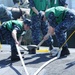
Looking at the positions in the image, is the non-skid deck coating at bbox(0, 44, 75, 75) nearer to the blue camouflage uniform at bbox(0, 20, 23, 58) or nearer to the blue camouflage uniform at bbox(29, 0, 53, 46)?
the blue camouflage uniform at bbox(0, 20, 23, 58)

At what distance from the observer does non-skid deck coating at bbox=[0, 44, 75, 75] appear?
14.9 feet

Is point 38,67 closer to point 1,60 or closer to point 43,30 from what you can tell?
point 1,60

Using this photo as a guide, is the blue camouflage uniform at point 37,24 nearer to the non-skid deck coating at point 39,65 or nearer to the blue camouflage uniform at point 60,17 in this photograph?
the non-skid deck coating at point 39,65

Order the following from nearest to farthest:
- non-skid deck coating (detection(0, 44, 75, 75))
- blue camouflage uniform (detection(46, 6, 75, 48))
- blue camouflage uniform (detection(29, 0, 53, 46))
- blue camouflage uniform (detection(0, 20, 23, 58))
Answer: non-skid deck coating (detection(0, 44, 75, 75)) → blue camouflage uniform (detection(46, 6, 75, 48)) → blue camouflage uniform (detection(0, 20, 23, 58)) → blue camouflage uniform (detection(29, 0, 53, 46))

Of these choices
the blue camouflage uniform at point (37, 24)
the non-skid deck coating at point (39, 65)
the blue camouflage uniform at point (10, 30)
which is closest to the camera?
the non-skid deck coating at point (39, 65)

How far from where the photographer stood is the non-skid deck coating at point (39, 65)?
4.53 m

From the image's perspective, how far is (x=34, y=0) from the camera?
19.6 feet

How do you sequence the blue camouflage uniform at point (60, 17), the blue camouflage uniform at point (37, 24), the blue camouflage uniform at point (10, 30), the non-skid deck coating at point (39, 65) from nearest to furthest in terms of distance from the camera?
1. the non-skid deck coating at point (39, 65)
2. the blue camouflage uniform at point (60, 17)
3. the blue camouflage uniform at point (10, 30)
4. the blue camouflage uniform at point (37, 24)

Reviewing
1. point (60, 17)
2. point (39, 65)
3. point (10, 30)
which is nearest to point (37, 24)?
point (10, 30)

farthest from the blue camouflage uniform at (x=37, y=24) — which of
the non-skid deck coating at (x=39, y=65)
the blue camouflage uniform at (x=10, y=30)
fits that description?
the blue camouflage uniform at (x=10, y=30)

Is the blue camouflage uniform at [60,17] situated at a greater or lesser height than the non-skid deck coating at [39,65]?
greater

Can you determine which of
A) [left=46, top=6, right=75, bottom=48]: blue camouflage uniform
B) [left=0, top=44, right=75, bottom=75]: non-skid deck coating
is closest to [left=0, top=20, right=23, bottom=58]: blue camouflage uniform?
[left=0, top=44, right=75, bottom=75]: non-skid deck coating

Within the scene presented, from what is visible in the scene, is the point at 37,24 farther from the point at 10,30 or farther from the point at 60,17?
the point at 60,17

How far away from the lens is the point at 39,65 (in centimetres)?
492
